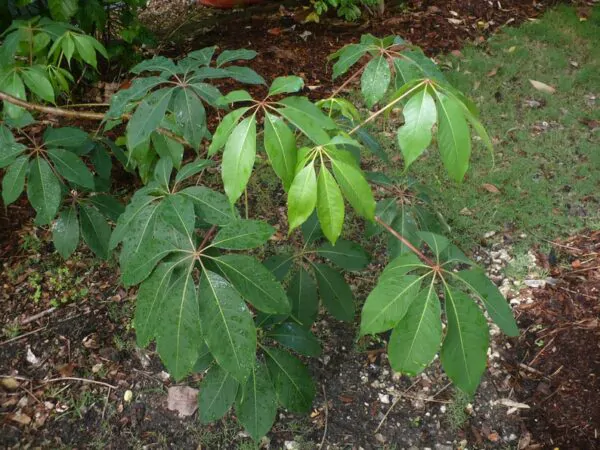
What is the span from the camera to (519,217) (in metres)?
2.70

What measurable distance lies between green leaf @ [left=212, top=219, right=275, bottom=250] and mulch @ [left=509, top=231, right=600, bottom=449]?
53.9 inches

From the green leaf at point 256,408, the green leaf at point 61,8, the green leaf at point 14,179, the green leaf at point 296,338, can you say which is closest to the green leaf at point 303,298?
the green leaf at point 296,338

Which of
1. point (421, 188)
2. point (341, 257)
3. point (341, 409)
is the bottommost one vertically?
point (341, 409)

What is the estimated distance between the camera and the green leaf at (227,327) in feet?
3.82

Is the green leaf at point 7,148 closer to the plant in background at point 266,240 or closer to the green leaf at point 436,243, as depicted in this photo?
the plant in background at point 266,240

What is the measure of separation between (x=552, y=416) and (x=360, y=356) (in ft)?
2.45

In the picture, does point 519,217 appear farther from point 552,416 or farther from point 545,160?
point 552,416

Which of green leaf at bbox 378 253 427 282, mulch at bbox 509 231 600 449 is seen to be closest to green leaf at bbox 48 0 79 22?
green leaf at bbox 378 253 427 282

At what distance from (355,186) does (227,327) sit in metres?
0.42

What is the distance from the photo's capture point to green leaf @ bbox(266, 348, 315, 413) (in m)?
1.68

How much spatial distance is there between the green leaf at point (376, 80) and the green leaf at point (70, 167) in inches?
39.6

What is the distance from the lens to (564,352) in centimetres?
216

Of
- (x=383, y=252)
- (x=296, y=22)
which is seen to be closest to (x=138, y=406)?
(x=383, y=252)

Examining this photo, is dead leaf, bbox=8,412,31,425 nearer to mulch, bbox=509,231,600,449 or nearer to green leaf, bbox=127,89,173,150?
green leaf, bbox=127,89,173,150
